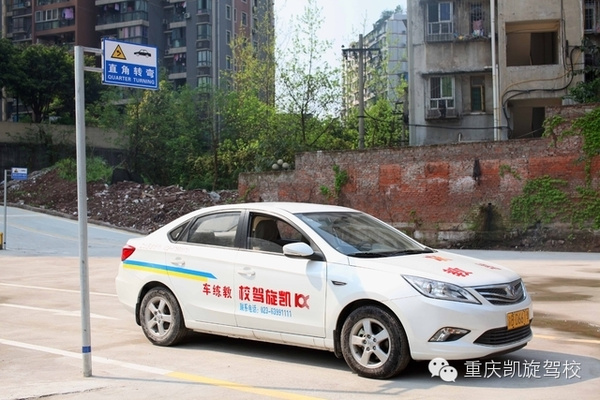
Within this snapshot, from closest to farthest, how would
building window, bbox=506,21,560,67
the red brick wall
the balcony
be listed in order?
the red brick wall < building window, bbox=506,21,560,67 < the balcony

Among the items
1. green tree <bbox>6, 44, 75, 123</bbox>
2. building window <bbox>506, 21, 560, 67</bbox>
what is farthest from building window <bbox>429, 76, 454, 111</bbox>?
green tree <bbox>6, 44, 75, 123</bbox>

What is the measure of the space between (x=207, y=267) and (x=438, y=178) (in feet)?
67.1

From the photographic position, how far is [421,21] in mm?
34188

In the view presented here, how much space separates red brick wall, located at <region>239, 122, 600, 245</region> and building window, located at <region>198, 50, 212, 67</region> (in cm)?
3646

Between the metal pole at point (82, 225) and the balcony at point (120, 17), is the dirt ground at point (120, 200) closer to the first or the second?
the balcony at point (120, 17)

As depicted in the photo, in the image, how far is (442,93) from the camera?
3350cm

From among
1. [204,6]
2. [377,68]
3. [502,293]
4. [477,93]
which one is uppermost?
[204,6]

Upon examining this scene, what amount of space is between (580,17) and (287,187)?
14.2 m

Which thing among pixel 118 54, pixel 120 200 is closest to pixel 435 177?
pixel 120 200

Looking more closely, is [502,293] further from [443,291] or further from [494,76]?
[494,76]

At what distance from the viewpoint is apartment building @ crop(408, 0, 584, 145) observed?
103 feet

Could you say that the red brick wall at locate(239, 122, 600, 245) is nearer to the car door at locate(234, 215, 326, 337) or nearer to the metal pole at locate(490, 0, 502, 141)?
the metal pole at locate(490, 0, 502, 141)

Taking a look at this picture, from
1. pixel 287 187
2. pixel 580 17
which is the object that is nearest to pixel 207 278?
pixel 287 187

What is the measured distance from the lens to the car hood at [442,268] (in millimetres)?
6410
